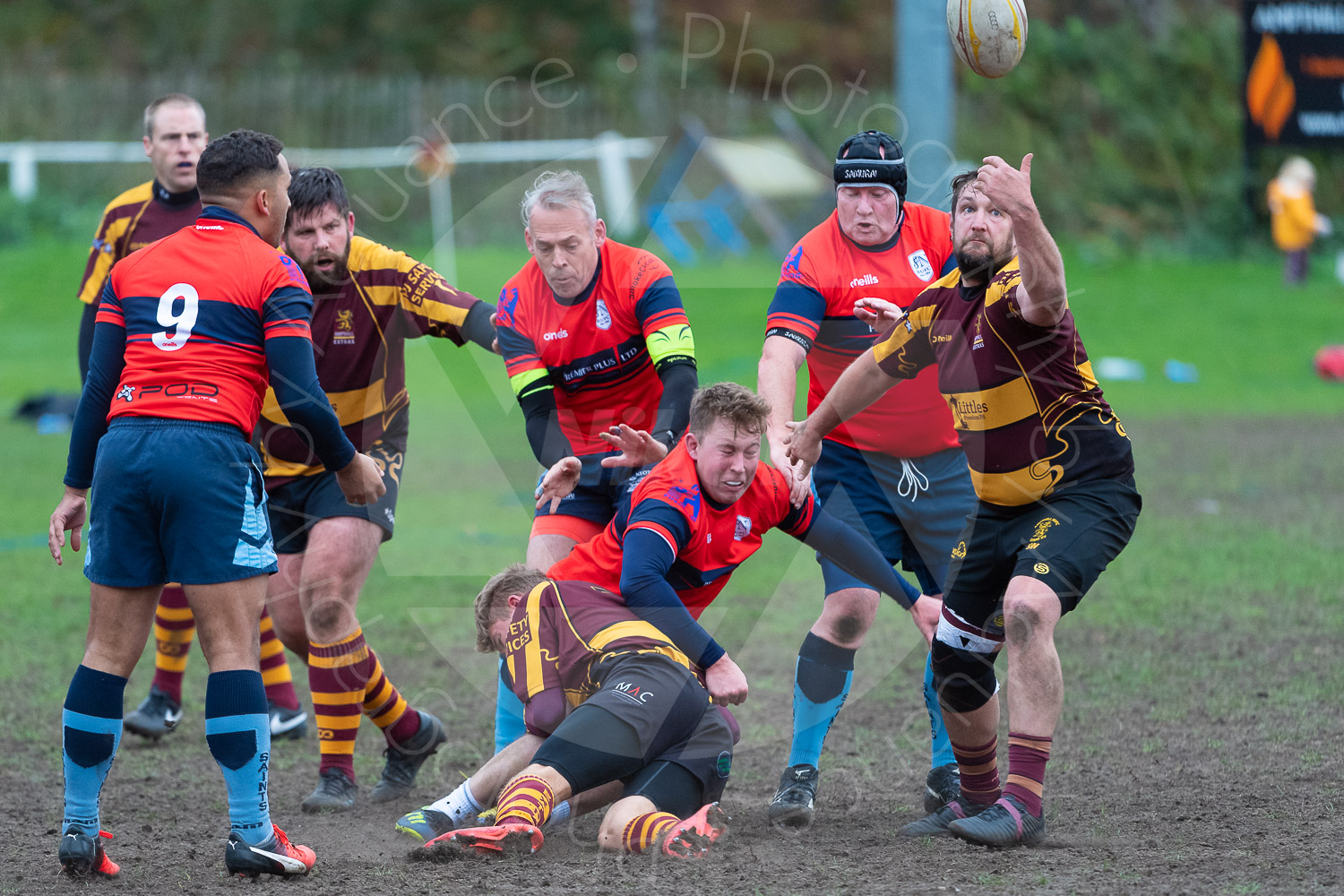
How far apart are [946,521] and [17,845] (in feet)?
11.3

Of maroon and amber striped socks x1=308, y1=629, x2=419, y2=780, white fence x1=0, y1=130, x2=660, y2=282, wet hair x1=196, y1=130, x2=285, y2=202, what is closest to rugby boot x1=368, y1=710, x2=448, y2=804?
maroon and amber striped socks x1=308, y1=629, x2=419, y2=780

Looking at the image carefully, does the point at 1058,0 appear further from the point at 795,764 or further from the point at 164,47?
the point at 795,764

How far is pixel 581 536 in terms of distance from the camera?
545 centimetres

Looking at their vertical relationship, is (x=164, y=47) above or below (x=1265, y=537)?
above

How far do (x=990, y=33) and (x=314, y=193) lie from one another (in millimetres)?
2737

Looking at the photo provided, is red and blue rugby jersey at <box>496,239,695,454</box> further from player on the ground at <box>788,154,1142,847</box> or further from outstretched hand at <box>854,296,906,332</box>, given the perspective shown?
player on the ground at <box>788,154,1142,847</box>

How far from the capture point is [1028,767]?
4387 millimetres

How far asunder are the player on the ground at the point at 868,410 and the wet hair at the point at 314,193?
1733 mm

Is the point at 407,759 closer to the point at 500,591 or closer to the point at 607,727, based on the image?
the point at 500,591

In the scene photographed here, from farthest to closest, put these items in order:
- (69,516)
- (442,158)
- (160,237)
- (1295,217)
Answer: (442,158) < (1295,217) < (160,237) < (69,516)

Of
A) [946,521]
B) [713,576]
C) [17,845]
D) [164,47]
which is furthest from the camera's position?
[164,47]

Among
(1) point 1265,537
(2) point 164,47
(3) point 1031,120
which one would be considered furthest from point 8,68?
(1) point 1265,537

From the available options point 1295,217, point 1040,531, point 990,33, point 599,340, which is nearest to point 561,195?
point 599,340

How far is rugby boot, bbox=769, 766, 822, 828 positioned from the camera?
16.3 ft
